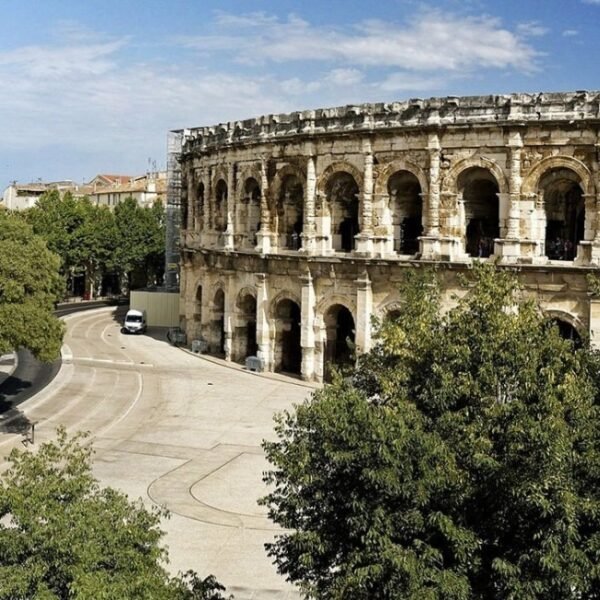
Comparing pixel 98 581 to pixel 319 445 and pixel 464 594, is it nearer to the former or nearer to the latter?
pixel 319 445

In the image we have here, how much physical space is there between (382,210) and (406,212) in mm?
1243

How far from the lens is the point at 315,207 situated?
3481 cm

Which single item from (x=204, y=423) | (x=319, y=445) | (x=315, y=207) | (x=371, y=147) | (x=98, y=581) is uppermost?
(x=371, y=147)

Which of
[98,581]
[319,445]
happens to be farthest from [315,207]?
[98,581]

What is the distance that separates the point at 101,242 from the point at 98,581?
2228 inches

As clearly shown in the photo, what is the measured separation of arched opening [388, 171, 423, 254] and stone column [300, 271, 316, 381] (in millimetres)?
3728

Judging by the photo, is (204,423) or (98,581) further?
Result: (204,423)

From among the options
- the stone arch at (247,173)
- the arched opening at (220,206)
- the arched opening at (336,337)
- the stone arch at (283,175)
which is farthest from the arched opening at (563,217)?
the arched opening at (220,206)

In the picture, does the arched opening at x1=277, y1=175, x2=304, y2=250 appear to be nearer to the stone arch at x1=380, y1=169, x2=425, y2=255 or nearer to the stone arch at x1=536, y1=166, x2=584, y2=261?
the stone arch at x1=380, y1=169, x2=425, y2=255

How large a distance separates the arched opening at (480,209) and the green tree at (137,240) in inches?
1524

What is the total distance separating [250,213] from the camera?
1545 inches

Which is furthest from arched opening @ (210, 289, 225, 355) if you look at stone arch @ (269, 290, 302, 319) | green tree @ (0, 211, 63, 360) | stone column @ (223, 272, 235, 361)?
green tree @ (0, 211, 63, 360)

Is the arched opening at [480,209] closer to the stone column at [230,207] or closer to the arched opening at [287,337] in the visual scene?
the arched opening at [287,337]

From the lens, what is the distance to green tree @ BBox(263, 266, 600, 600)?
10453 mm
